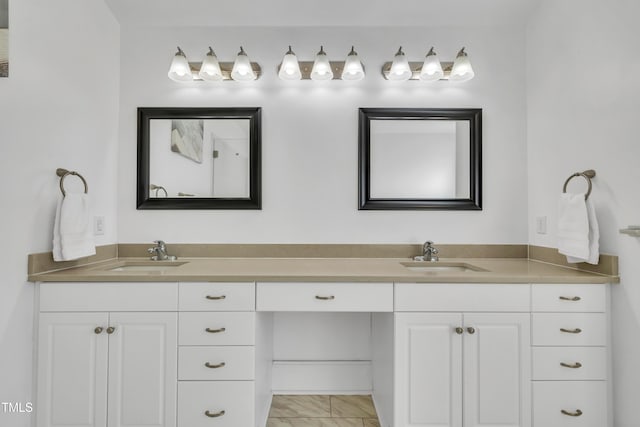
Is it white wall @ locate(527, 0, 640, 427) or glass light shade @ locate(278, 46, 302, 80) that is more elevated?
Answer: glass light shade @ locate(278, 46, 302, 80)

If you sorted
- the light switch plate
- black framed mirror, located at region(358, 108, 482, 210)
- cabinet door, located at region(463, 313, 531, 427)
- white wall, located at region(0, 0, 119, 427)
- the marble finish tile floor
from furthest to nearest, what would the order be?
black framed mirror, located at region(358, 108, 482, 210) < the light switch plate < the marble finish tile floor < cabinet door, located at region(463, 313, 531, 427) < white wall, located at region(0, 0, 119, 427)

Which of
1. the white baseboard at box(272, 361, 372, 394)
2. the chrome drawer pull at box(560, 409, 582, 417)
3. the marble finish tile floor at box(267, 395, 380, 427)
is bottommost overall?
the marble finish tile floor at box(267, 395, 380, 427)

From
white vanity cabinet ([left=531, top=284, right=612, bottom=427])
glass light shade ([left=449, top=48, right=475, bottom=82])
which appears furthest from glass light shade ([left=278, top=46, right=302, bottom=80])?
white vanity cabinet ([left=531, top=284, right=612, bottom=427])

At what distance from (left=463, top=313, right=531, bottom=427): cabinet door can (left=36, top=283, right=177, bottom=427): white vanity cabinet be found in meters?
1.32

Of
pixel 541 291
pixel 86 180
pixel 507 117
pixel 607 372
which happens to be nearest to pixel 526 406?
pixel 607 372

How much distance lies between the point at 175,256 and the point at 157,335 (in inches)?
25.7

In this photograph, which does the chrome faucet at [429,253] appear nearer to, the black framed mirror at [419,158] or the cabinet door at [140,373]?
the black framed mirror at [419,158]

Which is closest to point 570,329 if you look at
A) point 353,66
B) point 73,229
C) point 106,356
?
point 353,66

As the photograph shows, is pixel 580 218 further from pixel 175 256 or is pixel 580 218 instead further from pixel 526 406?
pixel 175 256

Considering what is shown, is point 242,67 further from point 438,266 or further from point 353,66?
point 438,266

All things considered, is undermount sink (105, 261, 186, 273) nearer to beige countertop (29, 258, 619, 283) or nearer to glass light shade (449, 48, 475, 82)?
beige countertop (29, 258, 619, 283)

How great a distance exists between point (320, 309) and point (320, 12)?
1.73 metres

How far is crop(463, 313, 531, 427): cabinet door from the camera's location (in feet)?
4.92

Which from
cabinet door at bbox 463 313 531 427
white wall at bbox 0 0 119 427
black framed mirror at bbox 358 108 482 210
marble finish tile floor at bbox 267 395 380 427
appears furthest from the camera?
black framed mirror at bbox 358 108 482 210
